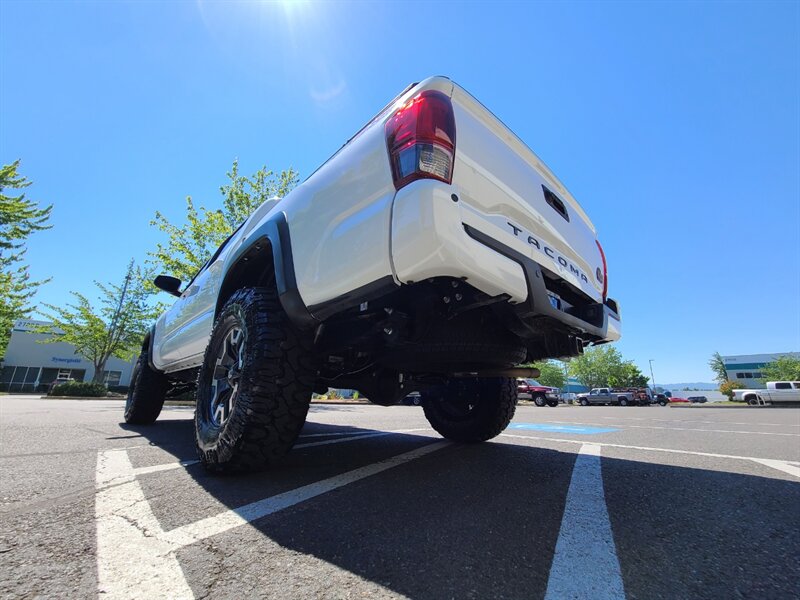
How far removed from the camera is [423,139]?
1.62 meters

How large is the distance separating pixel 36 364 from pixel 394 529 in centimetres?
4867

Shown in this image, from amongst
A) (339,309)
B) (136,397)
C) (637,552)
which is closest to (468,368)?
(339,309)

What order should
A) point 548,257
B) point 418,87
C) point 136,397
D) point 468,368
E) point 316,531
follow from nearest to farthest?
point 316,531 < point 418,87 < point 548,257 < point 468,368 < point 136,397

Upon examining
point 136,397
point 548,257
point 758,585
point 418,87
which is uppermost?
point 418,87

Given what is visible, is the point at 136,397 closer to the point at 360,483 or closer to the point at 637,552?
the point at 360,483

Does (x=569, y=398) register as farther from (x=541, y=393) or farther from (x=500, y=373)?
(x=500, y=373)

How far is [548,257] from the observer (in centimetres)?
201

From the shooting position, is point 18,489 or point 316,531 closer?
point 316,531

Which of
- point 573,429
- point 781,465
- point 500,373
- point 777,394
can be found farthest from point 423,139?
point 777,394

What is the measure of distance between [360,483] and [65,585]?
1305mm

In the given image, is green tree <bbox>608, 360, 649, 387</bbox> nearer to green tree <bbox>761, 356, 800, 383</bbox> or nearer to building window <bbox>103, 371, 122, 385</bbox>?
green tree <bbox>761, 356, 800, 383</bbox>

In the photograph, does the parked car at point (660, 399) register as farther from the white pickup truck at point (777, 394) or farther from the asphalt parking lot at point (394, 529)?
the asphalt parking lot at point (394, 529)

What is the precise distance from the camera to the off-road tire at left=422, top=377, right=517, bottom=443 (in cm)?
350

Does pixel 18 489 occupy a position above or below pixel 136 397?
below
